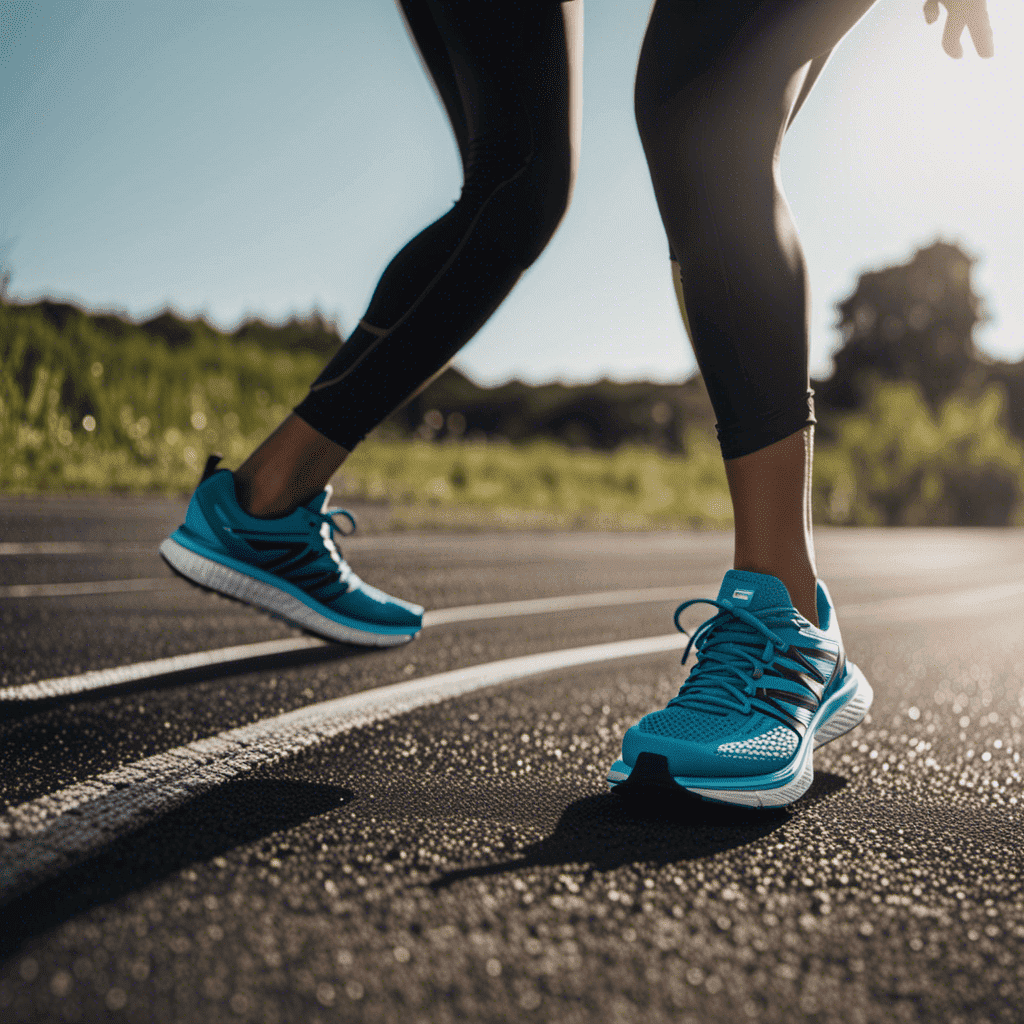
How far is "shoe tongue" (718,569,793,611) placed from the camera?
1.22m

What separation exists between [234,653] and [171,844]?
107cm

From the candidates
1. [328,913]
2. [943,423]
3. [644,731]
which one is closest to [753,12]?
[644,731]

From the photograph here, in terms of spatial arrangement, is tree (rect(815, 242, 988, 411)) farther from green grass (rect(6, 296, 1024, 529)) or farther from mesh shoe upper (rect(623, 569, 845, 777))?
mesh shoe upper (rect(623, 569, 845, 777))

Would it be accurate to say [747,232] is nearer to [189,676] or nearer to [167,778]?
[167,778]

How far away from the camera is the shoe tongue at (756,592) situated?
122 cm

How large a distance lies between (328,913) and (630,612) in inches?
89.9

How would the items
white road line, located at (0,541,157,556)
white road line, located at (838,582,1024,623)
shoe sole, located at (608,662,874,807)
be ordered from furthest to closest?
white road line, located at (0,541,157,556), white road line, located at (838,582,1024,623), shoe sole, located at (608,662,874,807)

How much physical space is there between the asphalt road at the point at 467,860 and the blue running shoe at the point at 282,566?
13 centimetres

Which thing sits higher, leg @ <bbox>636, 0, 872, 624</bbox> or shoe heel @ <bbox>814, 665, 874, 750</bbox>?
leg @ <bbox>636, 0, 872, 624</bbox>

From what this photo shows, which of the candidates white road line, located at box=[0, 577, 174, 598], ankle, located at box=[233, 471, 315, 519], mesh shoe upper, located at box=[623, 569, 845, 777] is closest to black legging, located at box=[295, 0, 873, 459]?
ankle, located at box=[233, 471, 315, 519]

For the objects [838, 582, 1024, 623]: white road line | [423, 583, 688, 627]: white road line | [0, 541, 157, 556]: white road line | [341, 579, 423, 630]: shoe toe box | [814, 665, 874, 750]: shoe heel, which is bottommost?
[838, 582, 1024, 623]: white road line

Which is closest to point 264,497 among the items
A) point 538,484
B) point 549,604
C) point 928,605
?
point 549,604

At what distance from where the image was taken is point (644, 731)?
108cm

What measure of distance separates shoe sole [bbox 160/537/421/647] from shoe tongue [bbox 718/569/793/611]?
689mm
